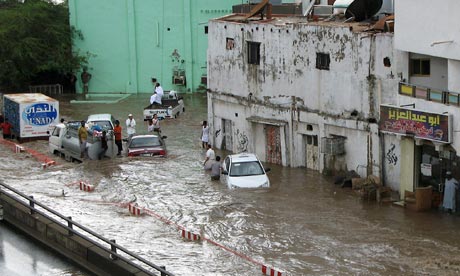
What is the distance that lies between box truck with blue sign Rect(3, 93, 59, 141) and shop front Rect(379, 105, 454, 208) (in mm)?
15185

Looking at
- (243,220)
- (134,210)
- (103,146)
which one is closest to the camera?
(243,220)

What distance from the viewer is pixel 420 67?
27234mm

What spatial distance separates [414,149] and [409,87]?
1.73 m

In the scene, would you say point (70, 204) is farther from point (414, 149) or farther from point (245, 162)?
point (414, 149)

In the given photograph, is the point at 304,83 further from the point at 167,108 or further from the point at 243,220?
Result: the point at 167,108

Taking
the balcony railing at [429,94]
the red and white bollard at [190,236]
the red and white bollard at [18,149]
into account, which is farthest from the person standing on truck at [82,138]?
the red and white bollard at [190,236]

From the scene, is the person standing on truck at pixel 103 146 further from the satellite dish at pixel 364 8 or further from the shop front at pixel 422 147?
the shop front at pixel 422 147

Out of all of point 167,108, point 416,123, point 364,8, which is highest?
point 364,8

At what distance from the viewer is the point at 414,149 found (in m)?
26.2

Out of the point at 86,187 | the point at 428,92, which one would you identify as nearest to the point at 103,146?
the point at 86,187

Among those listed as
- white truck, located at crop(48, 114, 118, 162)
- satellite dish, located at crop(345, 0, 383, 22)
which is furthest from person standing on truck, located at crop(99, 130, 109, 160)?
satellite dish, located at crop(345, 0, 383, 22)

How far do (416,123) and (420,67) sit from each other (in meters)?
2.45

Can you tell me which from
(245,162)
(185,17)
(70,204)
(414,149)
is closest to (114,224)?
(70,204)

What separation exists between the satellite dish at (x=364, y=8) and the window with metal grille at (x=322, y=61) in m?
2.02
